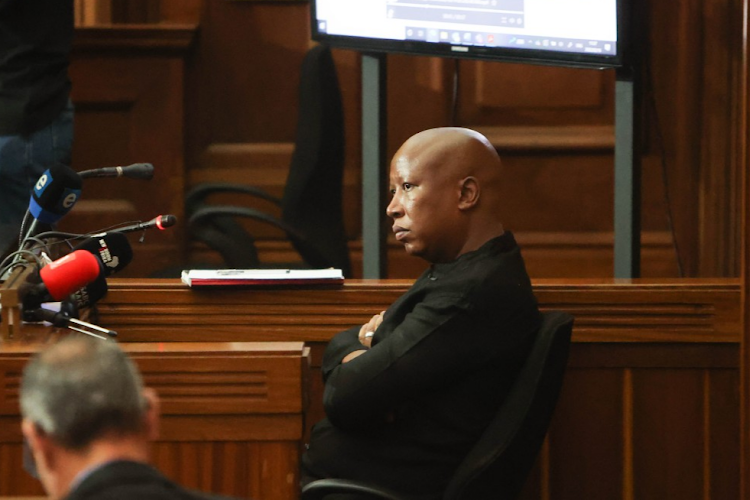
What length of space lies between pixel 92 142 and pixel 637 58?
1992 millimetres

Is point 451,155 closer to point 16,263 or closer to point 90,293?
point 90,293

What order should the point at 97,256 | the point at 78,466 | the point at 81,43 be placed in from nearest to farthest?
the point at 78,466, the point at 97,256, the point at 81,43

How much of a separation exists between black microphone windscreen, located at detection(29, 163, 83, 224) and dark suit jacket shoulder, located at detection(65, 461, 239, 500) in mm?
1224

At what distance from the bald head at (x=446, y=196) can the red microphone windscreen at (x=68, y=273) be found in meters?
0.51

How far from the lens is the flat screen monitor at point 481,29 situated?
2.63 metres

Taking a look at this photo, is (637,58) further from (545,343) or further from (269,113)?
(269,113)

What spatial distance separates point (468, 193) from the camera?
6.10 ft

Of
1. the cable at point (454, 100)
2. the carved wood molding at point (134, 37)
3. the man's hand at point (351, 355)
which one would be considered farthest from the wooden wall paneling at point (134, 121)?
the man's hand at point (351, 355)

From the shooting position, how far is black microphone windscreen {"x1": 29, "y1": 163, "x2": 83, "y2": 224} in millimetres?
1909

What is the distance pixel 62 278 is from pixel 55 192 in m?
0.26

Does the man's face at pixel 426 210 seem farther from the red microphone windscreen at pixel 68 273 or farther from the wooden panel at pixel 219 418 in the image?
the red microphone windscreen at pixel 68 273

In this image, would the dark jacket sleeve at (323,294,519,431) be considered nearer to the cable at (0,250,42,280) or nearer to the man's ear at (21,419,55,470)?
the cable at (0,250,42,280)

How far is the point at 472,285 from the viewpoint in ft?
5.72

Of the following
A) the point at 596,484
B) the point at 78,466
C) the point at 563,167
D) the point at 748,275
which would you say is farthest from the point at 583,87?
the point at 78,466
